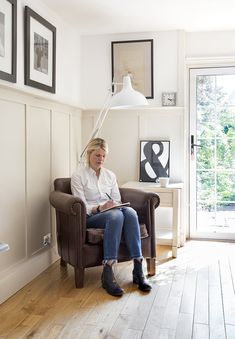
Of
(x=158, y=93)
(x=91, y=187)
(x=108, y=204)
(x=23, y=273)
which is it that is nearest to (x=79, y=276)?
(x=23, y=273)

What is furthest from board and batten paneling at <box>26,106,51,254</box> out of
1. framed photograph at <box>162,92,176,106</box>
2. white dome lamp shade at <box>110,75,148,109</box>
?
framed photograph at <box>162,92,176,106</box>

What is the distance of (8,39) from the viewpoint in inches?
111

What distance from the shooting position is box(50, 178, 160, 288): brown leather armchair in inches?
113

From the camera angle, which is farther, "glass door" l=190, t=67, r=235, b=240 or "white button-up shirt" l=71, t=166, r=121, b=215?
"glass door" l=190, t=67, r=235, b=240

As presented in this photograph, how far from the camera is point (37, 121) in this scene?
322 centimetres

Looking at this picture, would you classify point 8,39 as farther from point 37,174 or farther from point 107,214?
point 107,214

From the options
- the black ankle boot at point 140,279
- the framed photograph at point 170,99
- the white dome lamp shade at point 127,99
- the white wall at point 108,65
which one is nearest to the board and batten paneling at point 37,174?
the white dome lamp shade at point 127,99

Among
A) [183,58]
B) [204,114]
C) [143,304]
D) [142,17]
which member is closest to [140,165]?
[204,114]

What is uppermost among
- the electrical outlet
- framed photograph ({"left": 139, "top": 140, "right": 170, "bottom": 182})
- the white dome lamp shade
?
Answer: the white dome lamp shade

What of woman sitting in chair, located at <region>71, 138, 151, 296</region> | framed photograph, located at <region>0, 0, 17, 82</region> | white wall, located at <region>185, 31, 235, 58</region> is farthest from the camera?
white wall, located at <region>185, 31, 235, 58</region>

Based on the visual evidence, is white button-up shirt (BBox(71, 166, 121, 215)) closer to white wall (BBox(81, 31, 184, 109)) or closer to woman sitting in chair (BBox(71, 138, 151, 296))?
woman sitting in chair (BBox(71, 138, 151, 296))

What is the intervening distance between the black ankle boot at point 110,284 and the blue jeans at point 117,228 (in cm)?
8

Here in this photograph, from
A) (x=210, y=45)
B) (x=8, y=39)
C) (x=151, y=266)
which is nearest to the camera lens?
(x=8, y=39)

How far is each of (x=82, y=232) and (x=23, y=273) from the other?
576 millimetres
